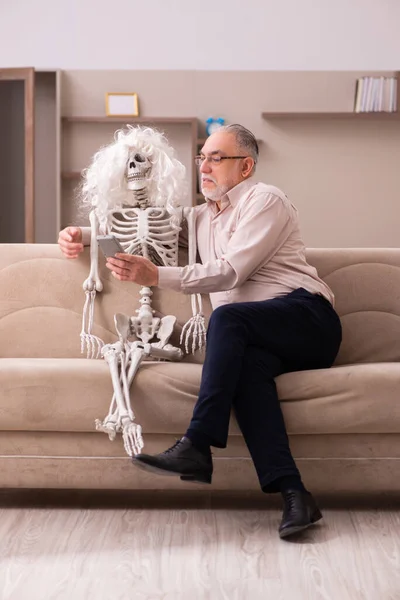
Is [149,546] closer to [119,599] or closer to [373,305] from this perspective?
[119,599]

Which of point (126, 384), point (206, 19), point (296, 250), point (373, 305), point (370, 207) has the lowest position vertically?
point (126, 384)

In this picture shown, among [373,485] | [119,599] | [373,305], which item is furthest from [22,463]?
[373,305]

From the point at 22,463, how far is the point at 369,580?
1002 mm

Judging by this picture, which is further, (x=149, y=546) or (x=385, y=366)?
(x=385, y=366)

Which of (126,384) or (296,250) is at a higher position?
(296,250)

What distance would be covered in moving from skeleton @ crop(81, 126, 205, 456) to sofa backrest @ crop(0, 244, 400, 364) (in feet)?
0.18

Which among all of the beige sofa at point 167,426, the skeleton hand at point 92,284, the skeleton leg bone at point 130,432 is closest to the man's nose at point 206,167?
the skeleton hand at point 92,284

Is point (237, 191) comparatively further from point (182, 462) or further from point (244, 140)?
point (182, 462)

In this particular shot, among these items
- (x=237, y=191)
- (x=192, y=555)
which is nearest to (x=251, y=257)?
(x=237, y=191)

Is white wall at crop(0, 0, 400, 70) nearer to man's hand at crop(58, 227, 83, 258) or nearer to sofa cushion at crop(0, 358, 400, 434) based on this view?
man's hand at crop(58, 227, 83, 258)

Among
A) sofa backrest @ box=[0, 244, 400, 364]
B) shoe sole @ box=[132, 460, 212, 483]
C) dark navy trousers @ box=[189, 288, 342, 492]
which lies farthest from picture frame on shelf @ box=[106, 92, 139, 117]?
shoe sole @ box=[132, 460, 212, 483]

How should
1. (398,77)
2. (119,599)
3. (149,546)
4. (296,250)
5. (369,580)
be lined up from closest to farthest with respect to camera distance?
(119,599)
(369,580)
(149,546)
(296,250)
(398,77)

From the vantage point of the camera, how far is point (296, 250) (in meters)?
2.50

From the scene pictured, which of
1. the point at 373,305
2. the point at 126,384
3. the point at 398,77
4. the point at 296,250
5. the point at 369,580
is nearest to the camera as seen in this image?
the point at 369,580
